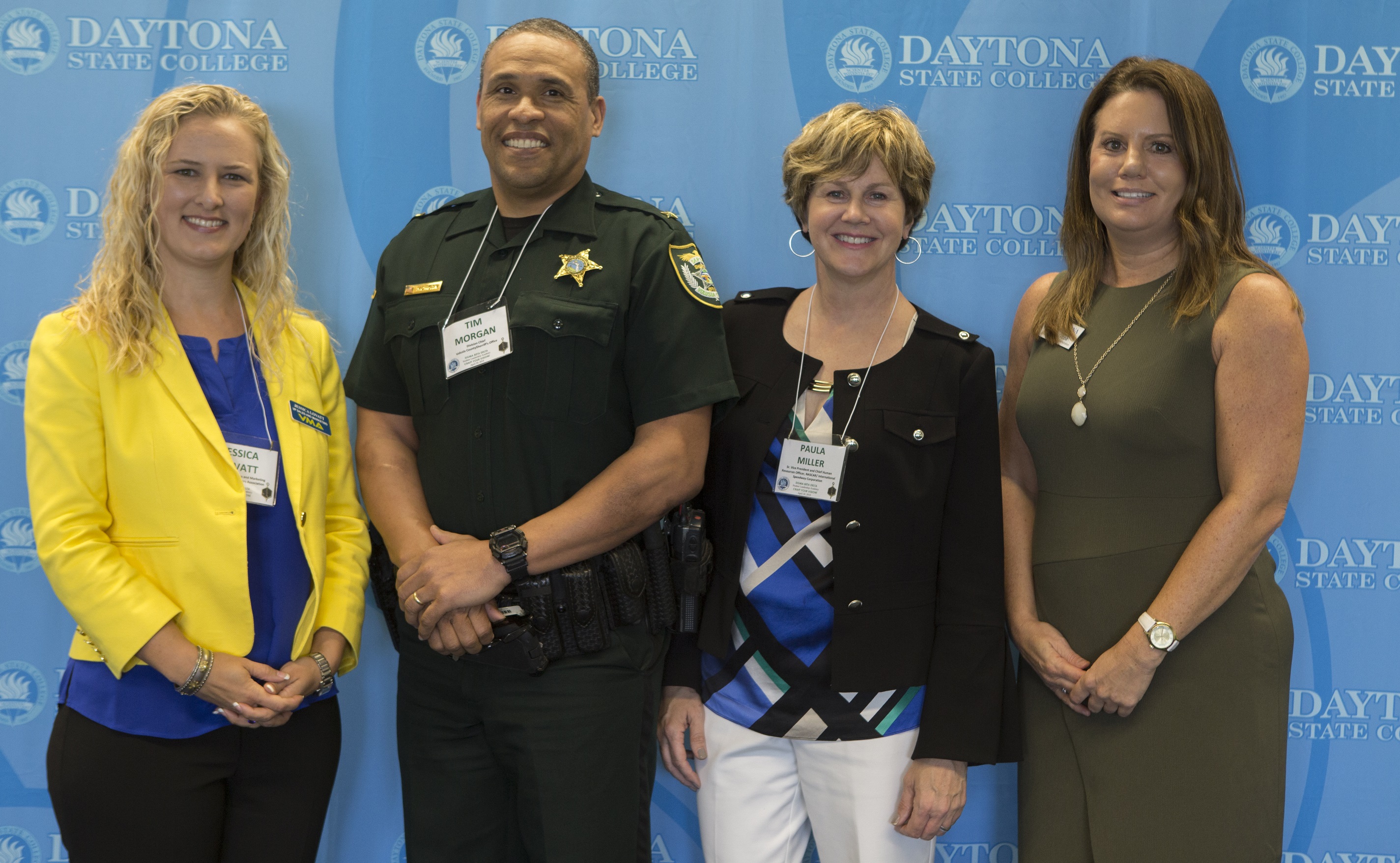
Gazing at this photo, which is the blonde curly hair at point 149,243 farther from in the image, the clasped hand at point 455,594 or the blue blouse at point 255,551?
the clasped hand at point 455,594

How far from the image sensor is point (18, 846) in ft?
→ 8.65

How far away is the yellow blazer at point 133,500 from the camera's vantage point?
69.3 inches

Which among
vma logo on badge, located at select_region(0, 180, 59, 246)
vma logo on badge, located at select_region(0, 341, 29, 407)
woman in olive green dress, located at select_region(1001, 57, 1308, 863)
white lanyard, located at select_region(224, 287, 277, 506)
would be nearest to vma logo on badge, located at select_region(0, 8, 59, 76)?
vma logo on badge, located at select_region(0, 180, 59, 246)

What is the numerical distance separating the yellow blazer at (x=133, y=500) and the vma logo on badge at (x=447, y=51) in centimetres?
101

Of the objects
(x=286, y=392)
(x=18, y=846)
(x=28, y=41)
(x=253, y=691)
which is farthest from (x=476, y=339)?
(x=18, y=846)

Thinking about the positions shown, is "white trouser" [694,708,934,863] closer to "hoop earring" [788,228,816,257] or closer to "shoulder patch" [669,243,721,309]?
"shoulder patch" [669,243,721,309]

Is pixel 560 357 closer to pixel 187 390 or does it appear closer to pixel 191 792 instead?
pixel 187 390

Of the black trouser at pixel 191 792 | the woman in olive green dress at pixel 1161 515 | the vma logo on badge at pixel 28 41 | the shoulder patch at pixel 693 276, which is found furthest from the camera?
the vma logo on badge at pixel 28 41

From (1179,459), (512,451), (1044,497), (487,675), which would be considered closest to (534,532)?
(512,451)

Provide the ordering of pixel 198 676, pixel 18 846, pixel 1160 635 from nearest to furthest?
pixel 198 676
pixel 1160 635
pixel 18 846

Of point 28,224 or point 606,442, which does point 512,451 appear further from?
point 28,224

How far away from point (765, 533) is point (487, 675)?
1.99 feet

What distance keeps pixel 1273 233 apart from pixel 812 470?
153 centimetres

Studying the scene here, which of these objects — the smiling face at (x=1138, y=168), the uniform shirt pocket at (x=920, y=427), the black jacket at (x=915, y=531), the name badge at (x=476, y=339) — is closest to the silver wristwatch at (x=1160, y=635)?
the black jacket at (x=915, y=531)
